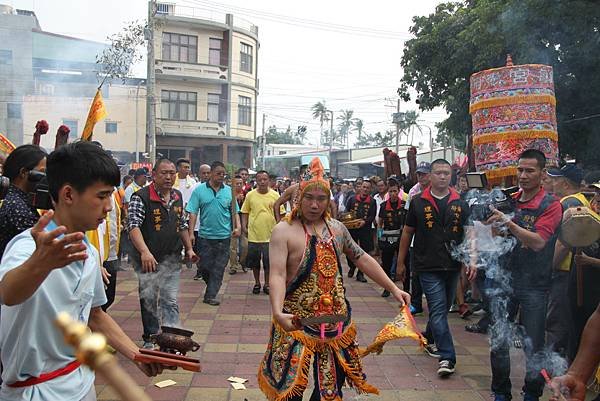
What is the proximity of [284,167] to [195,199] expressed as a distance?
3887cm

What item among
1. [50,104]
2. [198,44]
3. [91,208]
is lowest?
[91,208]

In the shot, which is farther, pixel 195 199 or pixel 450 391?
pixel 195 199

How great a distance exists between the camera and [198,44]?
35.6 meters

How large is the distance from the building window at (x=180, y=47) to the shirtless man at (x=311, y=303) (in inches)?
1327

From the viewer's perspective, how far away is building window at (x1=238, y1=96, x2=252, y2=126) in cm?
3750

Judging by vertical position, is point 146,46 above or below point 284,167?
above

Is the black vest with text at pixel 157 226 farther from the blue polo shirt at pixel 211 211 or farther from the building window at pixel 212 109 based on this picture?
the building window at pixel 212 109

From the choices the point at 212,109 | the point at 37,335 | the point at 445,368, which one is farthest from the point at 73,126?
the point at 37,335

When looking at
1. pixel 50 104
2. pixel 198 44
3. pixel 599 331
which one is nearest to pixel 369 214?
pixel 599 331

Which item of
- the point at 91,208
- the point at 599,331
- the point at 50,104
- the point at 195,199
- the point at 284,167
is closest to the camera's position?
the point at 91,208

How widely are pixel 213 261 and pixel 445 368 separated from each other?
3.90 meters

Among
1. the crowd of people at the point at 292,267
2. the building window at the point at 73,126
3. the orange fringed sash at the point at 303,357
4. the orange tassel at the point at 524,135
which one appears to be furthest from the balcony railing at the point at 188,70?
the orange fringed sash at the point at 303,357

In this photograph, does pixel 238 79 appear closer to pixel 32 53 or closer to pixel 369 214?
pixel 32 53

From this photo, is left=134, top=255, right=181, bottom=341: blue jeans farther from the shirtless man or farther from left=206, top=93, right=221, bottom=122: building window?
left=206, top=93, right=221, bottom=122: building window
